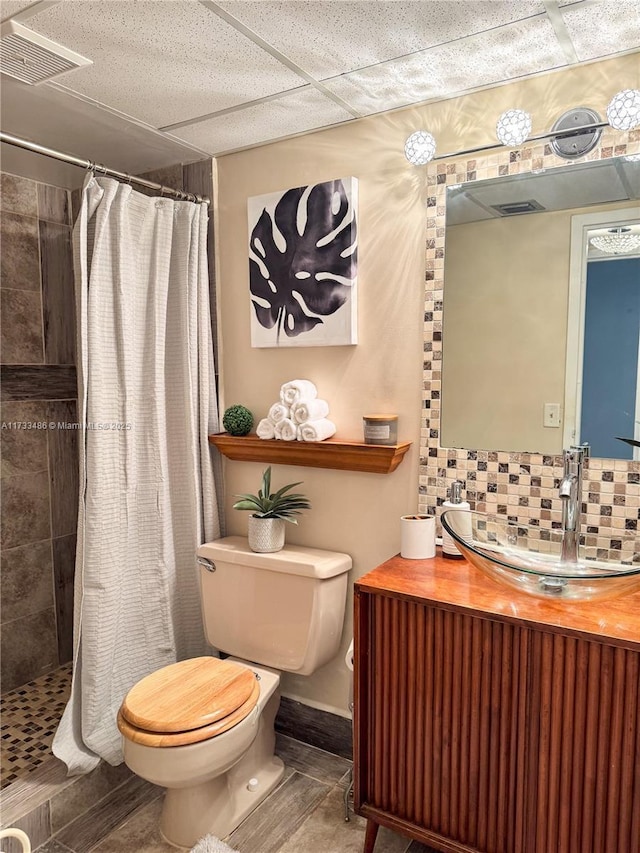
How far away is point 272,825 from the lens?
6.33 ft

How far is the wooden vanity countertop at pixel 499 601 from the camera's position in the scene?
1.38m

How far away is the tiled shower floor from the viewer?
2126mm

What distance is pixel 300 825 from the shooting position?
1.93m

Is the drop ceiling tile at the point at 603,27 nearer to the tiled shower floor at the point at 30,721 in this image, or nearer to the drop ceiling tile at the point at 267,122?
the drop ceiling tile at the point at 267,122

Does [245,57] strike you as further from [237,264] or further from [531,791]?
[531,791]

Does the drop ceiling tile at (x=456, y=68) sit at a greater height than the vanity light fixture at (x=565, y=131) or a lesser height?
greater

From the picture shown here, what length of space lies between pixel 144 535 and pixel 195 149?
144 cm

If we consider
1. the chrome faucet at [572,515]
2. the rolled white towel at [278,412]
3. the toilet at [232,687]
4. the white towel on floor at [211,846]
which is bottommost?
the white towel on floor at [211,846]

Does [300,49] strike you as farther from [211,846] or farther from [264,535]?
[211,846]

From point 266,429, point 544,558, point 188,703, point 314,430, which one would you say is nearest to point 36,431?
point 266,429

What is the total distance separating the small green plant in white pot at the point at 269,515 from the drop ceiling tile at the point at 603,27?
154 cm

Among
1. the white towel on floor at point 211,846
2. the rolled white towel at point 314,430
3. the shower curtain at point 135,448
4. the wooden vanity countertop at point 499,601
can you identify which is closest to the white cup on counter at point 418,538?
the wooden vanity countertop at point 499,601

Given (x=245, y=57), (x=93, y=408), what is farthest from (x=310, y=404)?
A: (x=245, y=57)

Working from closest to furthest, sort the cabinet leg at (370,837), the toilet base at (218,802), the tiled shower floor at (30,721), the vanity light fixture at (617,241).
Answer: the vanity light fixture at (617,241), the cabinet leg at (370,837), the toilet base at (218,802), the tiled shower floor at (30,721)
